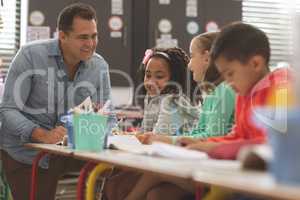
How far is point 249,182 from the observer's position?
0.76 meters

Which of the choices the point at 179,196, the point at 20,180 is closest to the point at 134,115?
the point at 20,180

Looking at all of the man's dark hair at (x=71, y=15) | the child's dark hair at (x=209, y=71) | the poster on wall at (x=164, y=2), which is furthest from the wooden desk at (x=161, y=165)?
the poster on wall at (x=164, y=2)

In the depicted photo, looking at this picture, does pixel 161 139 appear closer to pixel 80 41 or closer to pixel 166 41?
pixel 80 41

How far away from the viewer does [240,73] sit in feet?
4.90

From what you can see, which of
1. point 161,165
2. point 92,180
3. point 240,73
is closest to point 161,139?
point 92,180

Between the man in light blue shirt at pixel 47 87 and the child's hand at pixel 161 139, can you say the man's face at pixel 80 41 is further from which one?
the child's hand at pixel 161 139

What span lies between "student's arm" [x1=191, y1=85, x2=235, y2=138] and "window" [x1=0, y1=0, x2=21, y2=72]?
7.15 ft

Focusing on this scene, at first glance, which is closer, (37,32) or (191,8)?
(37,32)

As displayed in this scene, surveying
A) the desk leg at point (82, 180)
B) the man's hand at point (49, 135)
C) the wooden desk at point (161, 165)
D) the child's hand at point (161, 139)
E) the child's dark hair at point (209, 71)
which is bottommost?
the desk leg at point (82, 180)

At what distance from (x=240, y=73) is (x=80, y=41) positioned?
1425 millimetres

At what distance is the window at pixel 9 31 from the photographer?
12.4ft

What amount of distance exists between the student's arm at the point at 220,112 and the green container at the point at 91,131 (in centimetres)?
47

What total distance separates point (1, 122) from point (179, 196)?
1.23m

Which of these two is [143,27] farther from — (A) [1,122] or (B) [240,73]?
(B) [240,73]
